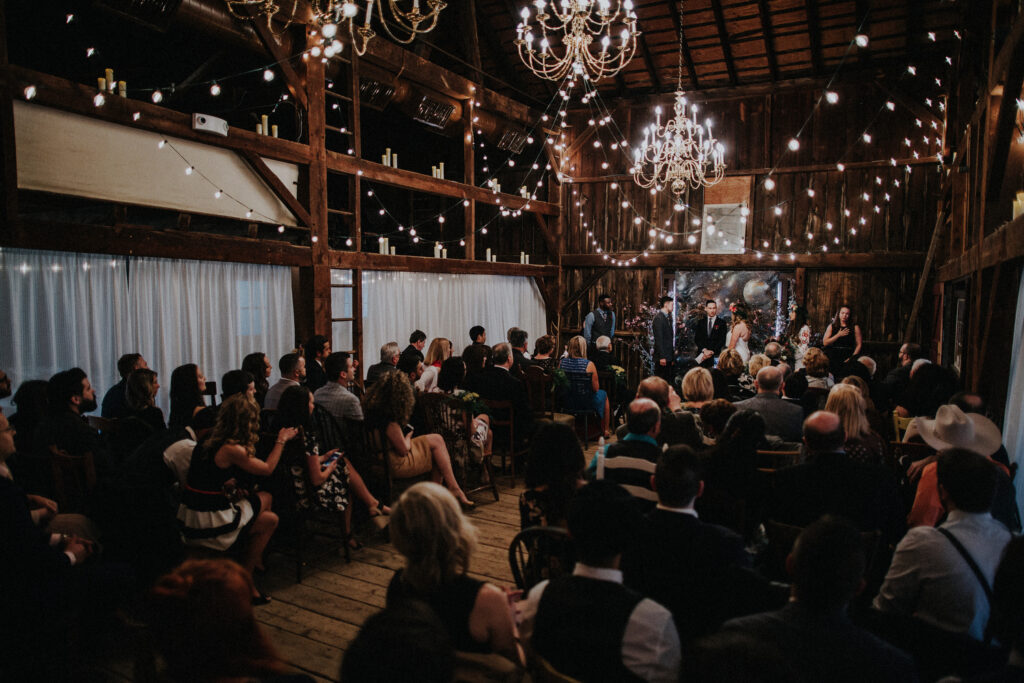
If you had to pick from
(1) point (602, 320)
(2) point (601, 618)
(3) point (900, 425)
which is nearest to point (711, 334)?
(1) point (602, 320)

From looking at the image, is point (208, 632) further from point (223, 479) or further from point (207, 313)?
point (207, 313)

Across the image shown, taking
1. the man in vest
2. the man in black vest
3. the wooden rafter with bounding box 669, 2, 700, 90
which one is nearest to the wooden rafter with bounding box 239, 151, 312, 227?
the man in vest

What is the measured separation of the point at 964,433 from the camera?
3180 millimetres

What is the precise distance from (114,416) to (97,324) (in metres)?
1.19

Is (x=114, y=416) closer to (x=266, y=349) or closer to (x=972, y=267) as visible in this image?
(x=266, y=349)

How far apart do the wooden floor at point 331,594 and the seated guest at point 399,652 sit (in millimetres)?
1951

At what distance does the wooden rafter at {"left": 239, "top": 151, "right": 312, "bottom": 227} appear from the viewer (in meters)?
6.64

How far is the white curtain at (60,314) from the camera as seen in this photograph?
489 cm

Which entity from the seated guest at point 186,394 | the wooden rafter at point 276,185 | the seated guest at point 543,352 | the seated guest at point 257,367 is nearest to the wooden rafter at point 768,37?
the seated guest at point 543,352

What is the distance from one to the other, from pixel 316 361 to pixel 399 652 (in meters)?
5.24

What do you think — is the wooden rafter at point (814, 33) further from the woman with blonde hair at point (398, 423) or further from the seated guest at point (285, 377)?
the seated guest at point (285, 377)

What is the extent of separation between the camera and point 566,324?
12.3 metres

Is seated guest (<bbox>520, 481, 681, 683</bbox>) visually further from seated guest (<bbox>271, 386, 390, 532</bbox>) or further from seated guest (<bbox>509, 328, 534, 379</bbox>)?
seated guest (<bbox>509, 328, 534, 379</bbox>)

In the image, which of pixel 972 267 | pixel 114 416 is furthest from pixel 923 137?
pixel 114 416
